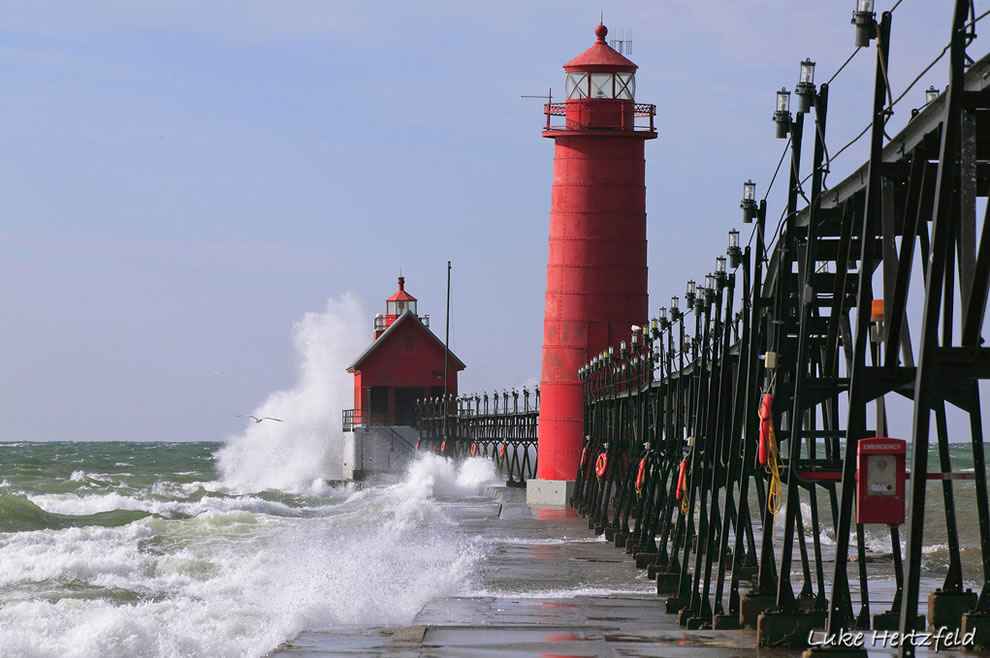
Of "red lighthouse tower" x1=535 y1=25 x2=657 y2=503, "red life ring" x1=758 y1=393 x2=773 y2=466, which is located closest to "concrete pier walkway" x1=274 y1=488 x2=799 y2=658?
"red life ring" x1=758 y1=393 x2=773 y2=466

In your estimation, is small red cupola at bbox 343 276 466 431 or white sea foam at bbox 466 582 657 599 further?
small red cupola at bbox 343 276 466 431

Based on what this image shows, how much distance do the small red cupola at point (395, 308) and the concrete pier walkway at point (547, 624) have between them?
1762 inches

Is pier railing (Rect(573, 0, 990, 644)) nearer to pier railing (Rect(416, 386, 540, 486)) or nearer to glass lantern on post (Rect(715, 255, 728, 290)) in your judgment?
glass lantern on post (Rect(715, 255, 728, 290))

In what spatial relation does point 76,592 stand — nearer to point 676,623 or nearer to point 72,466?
point 676,623

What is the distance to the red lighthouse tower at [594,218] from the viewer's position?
35.3 m

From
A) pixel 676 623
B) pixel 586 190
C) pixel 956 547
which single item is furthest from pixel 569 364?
pixel 956 547

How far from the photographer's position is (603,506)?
93.5 ft

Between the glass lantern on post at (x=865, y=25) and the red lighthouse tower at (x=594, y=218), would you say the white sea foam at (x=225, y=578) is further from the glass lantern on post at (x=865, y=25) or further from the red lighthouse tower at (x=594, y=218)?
the glass lantern on post at (x=865, y=25)

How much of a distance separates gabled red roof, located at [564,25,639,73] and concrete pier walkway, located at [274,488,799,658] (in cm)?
1643

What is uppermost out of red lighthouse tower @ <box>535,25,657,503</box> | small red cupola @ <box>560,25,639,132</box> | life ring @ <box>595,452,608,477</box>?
small red cupola @ <box>560,25,639,132</box>

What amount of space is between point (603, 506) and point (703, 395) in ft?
37.5

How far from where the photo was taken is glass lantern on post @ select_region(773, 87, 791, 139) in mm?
12289
